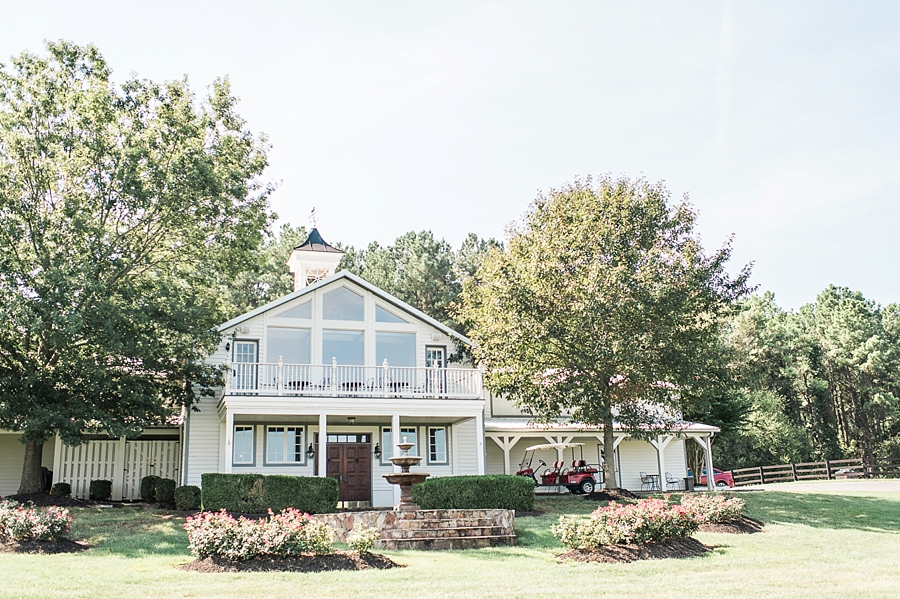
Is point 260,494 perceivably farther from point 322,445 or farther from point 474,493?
point 474,493

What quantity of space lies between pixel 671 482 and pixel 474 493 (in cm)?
1237

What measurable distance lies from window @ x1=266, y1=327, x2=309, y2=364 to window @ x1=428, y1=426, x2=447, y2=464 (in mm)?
4609

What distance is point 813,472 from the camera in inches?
1500

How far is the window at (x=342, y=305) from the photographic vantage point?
23.4 meters

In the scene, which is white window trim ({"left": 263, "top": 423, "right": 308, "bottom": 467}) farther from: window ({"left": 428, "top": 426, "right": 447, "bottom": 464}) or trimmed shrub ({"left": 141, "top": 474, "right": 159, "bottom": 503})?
window ({"left": 428, "top": 426, "right": 447, "bottom": 464})

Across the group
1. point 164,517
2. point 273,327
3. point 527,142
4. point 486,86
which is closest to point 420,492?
point 164,517

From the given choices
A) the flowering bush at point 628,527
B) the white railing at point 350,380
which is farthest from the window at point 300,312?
the flowering bush at point 628,527

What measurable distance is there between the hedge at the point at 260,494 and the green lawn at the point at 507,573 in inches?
84.5

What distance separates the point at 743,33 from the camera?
12.7 meters

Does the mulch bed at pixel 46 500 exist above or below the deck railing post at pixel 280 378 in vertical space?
below

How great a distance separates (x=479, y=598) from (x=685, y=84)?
30.3ft

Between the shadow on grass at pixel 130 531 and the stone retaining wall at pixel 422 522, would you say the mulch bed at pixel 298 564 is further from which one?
the stone retaining wall at pixel 422 522

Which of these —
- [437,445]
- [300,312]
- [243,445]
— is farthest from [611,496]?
[243,445]

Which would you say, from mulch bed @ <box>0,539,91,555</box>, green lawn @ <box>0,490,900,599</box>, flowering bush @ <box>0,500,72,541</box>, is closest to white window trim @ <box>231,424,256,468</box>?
green lawn @ <box>0,490,900,599</box>
